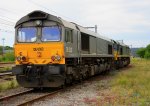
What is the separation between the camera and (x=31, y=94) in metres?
15.3

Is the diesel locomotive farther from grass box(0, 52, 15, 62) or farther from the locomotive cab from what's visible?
grass box(0, 52, 15, 62)

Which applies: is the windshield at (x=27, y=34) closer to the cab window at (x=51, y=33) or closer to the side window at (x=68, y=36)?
the cab window at (x=51, y=33)

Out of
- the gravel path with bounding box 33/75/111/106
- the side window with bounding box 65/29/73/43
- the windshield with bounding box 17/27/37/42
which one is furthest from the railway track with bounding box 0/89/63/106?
the side window with bounding box 65/29/73/43

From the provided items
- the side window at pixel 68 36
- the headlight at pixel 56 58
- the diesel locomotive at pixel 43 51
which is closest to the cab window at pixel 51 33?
the diesel locomotive at pixel 43 51

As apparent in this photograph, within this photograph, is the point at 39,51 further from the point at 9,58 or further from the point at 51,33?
the point at 9,58

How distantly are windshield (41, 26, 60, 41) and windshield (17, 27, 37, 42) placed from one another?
452 mm

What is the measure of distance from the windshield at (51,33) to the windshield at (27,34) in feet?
1.48

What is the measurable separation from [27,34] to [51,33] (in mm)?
1170

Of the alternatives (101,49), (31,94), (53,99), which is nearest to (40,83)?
(31,94)

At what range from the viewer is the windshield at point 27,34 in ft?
54.2

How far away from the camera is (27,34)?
16.7 m

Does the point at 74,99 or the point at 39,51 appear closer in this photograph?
the point at 74,99

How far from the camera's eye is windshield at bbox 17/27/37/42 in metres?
16.5

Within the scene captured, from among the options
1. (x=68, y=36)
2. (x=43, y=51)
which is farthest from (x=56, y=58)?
(x=68, y=36)
